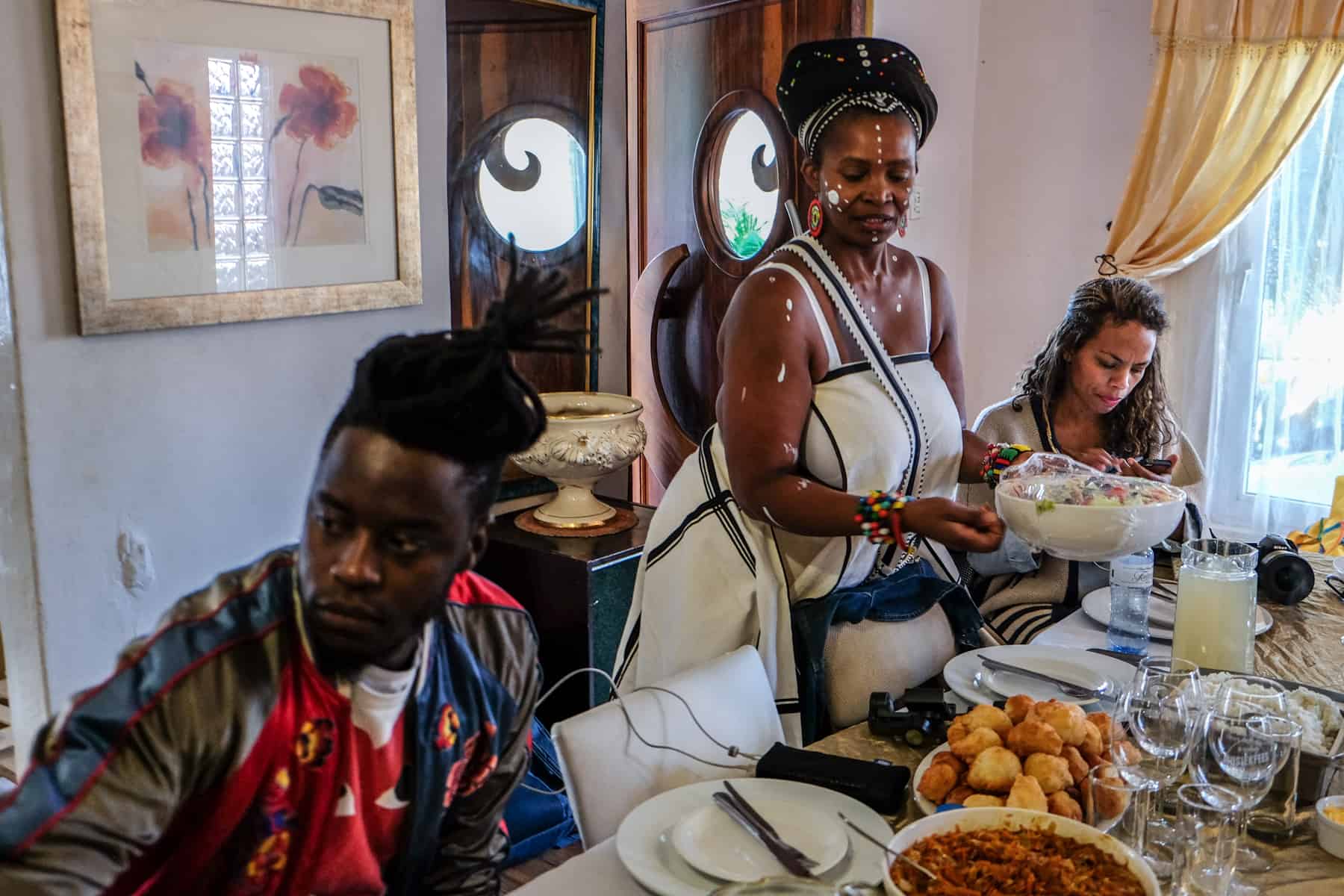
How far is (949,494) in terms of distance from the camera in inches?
72.7

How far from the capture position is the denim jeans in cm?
159

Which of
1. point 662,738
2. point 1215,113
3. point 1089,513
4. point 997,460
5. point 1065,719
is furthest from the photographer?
point 1215,113

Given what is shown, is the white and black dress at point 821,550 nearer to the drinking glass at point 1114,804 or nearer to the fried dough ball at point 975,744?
the fried dough ball at point 975,744

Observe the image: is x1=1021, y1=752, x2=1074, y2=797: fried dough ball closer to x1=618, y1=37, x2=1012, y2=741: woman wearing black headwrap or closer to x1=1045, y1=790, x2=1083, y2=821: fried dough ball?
x1=1045, y1=790, x2=1083, y2=821: fried dough ball

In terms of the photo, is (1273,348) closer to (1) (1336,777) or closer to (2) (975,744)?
(1) (1336,777)

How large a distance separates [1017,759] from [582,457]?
1626 mm

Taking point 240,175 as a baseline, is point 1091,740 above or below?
below

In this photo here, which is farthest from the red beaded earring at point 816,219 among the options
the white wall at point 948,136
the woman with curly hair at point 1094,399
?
the white wall at point 948,136

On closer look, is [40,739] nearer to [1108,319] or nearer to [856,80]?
[856,80]

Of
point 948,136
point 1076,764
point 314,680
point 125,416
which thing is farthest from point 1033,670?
point 948,136

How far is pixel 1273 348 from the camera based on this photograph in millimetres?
3424

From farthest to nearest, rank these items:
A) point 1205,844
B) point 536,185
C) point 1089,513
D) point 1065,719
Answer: point 536,185
point 1089,513
point 1065,719
point 1205,844

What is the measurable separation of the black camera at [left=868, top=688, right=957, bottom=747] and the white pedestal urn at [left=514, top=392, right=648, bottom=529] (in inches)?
53.1

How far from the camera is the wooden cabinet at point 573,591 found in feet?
8.59
